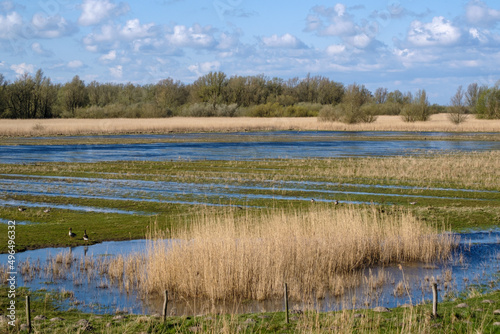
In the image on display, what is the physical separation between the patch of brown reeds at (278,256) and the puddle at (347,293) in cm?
42

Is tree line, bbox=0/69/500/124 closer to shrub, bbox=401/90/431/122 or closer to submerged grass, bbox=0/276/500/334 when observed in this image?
shrub, bbox=401/90/431/122

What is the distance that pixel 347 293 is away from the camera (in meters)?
12.4

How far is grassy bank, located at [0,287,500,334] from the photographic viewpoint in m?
8.76

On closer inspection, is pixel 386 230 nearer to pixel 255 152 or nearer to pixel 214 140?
pixel 255 152

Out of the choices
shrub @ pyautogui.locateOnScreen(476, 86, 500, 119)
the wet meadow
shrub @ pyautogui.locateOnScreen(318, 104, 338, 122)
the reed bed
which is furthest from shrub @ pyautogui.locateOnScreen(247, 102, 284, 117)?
the wet meadow

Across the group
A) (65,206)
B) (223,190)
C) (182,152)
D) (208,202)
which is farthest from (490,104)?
(65,206)

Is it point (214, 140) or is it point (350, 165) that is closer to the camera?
point (350, 165)

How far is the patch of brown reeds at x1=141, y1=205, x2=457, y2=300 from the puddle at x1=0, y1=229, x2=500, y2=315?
42 centimetres

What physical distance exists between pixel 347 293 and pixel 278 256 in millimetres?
1842

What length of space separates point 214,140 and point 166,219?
155 ft

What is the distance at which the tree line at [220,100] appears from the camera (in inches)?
3666

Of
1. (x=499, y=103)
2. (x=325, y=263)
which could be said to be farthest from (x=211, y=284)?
(x=499, y=103)

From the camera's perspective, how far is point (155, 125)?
84.7 metres

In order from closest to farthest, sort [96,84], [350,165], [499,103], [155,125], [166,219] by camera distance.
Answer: [166,219] → [350,165] → [155,125] → [499,103] → [96,84]
